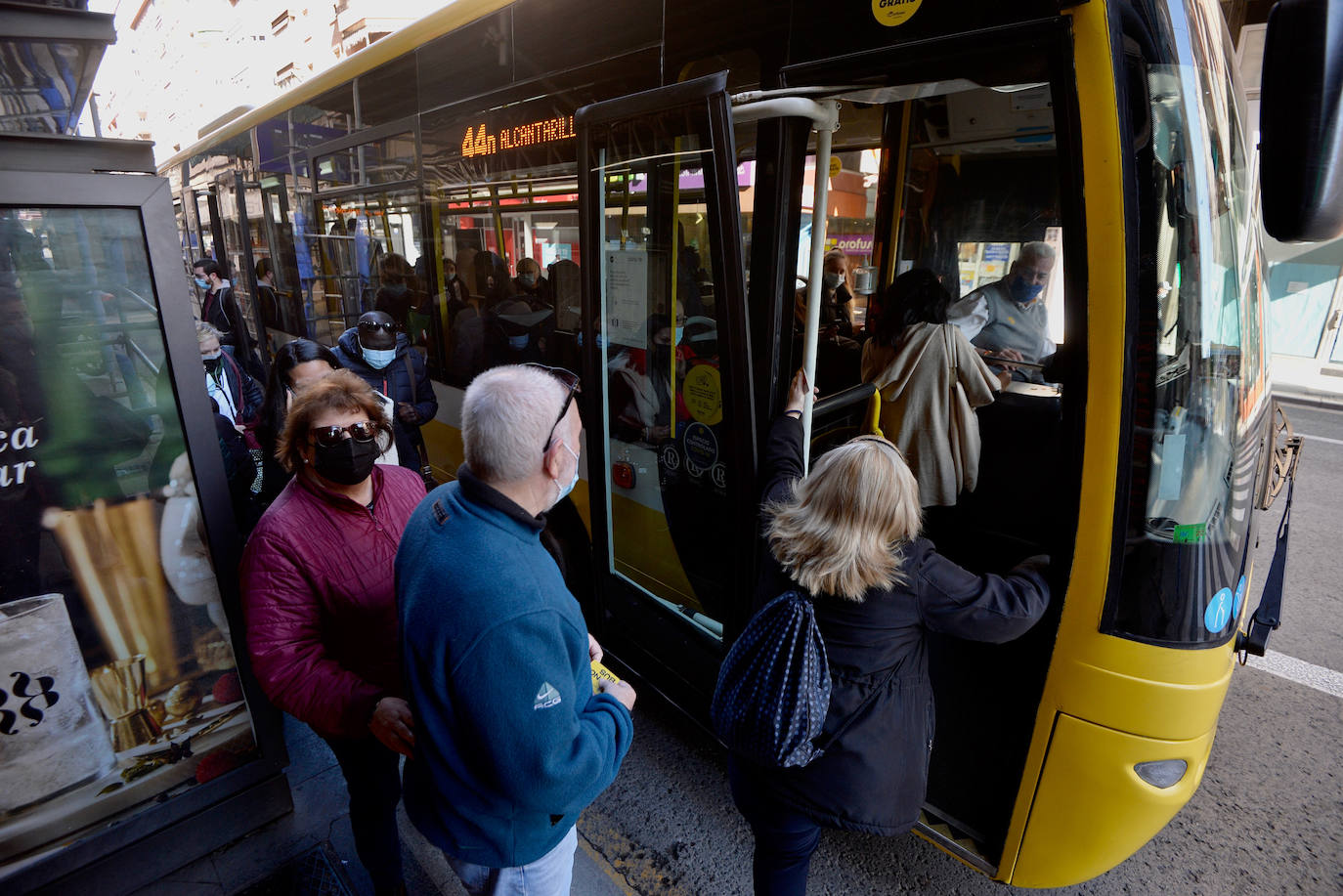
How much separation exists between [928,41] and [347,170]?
488 centimetres

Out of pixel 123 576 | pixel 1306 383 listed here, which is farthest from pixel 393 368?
pixel 1306 383

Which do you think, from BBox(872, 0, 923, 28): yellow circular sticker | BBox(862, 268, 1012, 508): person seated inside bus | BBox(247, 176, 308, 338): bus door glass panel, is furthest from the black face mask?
BBox(247, 176, 308, 338): bus door glass panel

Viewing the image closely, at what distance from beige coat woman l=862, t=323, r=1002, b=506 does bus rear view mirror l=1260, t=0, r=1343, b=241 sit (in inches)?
64.0

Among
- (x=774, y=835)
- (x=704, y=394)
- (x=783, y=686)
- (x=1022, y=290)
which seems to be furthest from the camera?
(x=1022, y=290)

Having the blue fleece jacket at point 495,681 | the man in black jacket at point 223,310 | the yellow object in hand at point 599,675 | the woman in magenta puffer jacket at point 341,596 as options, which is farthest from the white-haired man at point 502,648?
the man in black jacket at point 223,310

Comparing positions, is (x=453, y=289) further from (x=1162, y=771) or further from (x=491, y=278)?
(x=1162, y=771)

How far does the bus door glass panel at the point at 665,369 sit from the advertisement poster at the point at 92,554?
1628mm

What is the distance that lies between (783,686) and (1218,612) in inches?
48.9

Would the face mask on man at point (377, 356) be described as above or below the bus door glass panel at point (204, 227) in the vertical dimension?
below

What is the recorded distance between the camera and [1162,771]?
6.34 feet

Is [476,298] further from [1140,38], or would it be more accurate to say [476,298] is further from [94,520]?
[1140,38]

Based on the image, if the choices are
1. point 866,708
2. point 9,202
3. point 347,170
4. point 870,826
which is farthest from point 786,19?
point 347,170

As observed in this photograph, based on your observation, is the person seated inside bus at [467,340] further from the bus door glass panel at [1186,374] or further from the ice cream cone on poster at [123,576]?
the bus door glass panel at [1186,374]

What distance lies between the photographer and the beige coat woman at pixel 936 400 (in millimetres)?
3246
